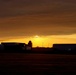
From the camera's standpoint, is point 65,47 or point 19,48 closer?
point 19,48

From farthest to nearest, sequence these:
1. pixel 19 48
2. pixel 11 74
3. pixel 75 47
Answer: pixel 75 47 < pixel 19 48 < pixel 11 74

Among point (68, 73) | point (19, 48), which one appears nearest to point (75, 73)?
point (68, 73)

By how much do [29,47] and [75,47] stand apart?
14.1 m

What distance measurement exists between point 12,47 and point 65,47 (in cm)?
1466

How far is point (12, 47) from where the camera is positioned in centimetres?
8538

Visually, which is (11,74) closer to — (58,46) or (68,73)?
(68,73)

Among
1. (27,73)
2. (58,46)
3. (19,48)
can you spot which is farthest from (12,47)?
(27,73)

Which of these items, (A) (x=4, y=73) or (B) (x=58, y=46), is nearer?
(A) (x=4, y=73)

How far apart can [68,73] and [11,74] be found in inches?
142

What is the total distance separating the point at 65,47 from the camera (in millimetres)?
93562

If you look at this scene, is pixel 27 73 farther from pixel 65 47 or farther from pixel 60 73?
pixel 65 47

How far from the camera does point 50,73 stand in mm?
23844

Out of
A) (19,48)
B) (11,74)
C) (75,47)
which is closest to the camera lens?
(11,74)

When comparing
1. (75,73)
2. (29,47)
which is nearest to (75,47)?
(29,47)
